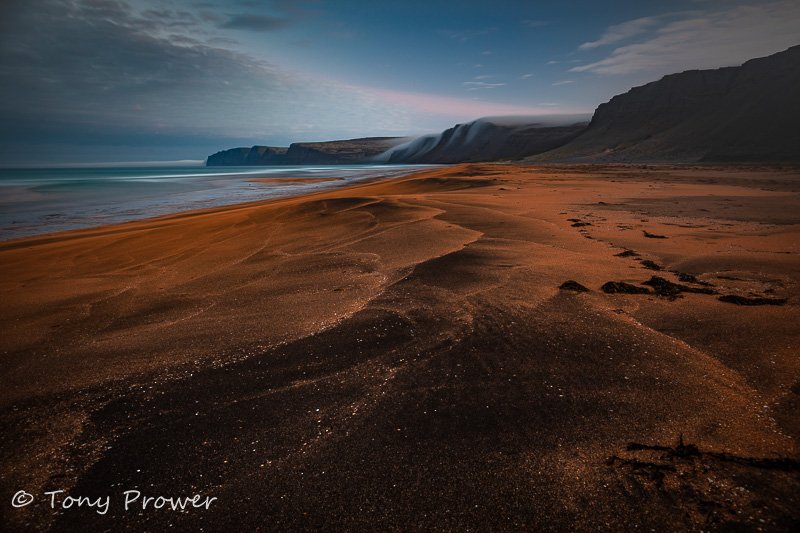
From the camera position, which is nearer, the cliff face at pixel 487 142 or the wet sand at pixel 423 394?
the wet sand at pixel 423 394

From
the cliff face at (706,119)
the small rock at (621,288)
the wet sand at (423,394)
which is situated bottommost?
the wet sand at (423,394)

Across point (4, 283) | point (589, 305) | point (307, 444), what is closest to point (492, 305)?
point (589, 305)

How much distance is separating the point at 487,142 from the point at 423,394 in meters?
177

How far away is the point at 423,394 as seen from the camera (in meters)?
2.58

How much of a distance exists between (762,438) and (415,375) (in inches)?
78.6

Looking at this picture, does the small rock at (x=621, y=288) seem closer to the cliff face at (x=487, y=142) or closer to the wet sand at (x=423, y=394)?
the wet sand at (x=423, y=394)

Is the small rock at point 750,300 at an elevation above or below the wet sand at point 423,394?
above

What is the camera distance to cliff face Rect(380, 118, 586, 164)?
143250mm

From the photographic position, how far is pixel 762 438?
201 cm

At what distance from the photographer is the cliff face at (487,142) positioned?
143250mm

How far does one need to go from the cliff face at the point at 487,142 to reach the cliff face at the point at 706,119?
3234 cm

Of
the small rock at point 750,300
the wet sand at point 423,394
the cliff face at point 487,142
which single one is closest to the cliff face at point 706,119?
the cliff face at point 487,142

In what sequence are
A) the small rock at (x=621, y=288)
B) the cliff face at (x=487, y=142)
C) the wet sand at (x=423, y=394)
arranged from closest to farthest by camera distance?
the wet sand at (x=423, y=394)
the small rock at (x=621, y=288)
the cliff face at (x=487, y=142)

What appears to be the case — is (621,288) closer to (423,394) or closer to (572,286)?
(572,286)
